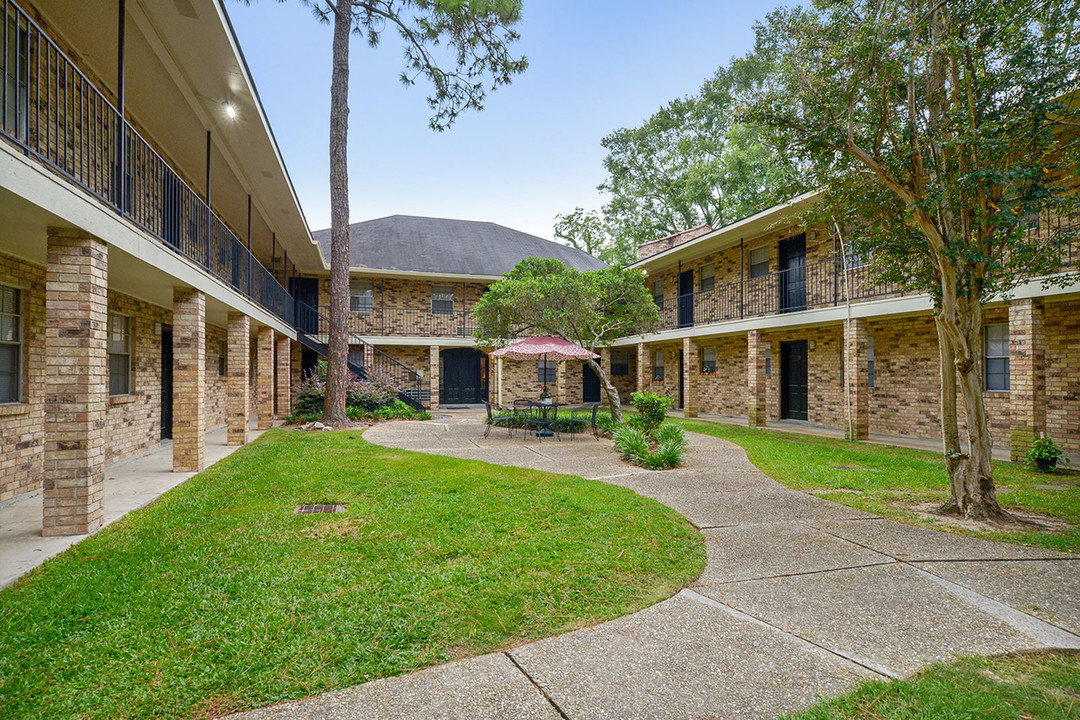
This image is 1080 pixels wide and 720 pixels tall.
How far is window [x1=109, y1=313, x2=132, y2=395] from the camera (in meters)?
8.22

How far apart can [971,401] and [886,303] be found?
19.5 ft

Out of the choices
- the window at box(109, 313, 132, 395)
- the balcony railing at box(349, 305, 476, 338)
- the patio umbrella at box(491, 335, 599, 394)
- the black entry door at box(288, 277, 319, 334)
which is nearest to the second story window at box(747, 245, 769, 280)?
the patio umbrella at box(491, 335, 599, 394)

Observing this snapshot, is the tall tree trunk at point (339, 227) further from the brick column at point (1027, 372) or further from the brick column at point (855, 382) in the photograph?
the brick column at point (1027, 372)

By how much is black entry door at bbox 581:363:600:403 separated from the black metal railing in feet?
23.7

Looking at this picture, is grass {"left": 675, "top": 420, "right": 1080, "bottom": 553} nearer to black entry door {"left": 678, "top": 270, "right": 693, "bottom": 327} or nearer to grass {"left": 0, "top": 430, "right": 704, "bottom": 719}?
grass {"left": 0, "top": 430, "right": 704, "bottom": 719}

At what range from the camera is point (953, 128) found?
5422 mm

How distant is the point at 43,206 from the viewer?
3.89 meters

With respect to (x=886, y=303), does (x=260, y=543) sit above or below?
below

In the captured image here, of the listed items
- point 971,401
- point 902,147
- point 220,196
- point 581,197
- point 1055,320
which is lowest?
point 971,401

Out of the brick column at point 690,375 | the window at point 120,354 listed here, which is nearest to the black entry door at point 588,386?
the brick column at point 690,375

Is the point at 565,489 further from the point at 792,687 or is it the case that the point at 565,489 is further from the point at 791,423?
the point at 791,423

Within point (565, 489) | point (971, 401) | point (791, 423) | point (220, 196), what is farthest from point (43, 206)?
point (791, 423)

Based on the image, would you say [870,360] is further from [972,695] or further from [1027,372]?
[972,695]

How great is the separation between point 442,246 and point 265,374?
12016mm
